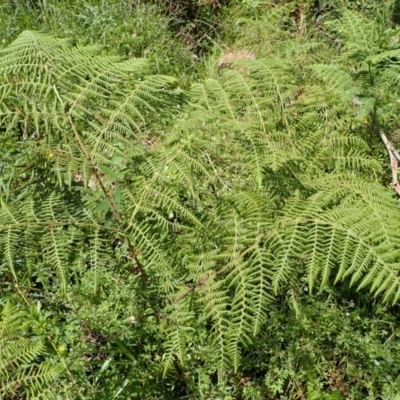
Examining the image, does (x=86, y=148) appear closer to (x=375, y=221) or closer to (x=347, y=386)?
(x=375, y=221)

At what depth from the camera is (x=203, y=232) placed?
215 centimetres

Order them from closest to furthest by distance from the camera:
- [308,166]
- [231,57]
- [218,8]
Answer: [308,166], [231,57], [218,8]

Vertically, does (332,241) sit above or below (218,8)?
below

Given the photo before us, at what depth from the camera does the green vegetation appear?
200 centimetres

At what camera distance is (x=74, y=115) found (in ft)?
6.98

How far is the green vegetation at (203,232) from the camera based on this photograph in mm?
2002

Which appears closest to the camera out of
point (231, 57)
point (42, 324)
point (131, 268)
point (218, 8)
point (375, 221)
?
point (375, 221)

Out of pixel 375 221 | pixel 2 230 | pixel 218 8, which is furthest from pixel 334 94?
pixel 218 8

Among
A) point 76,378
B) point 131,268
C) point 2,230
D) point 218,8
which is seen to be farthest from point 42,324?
point 218,8

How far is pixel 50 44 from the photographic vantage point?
87.7 inches

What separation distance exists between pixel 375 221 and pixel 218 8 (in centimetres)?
339

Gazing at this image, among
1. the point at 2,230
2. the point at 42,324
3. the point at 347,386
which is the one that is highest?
the point at 2,230

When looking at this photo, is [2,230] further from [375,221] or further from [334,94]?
[334,94]

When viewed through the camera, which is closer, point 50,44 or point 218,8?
point 50,44
